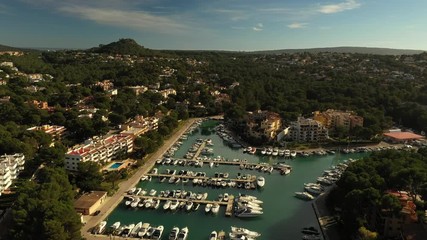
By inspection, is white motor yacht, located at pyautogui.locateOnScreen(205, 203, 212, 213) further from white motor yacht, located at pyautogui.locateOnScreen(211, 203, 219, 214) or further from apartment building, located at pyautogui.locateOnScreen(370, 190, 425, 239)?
apartment building, located at pyautogui.locateOnScreen(370, 190, 425, 239)

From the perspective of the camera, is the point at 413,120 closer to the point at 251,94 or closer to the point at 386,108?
the point at 386,108

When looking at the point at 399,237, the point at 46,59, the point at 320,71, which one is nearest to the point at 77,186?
the point at 399,237

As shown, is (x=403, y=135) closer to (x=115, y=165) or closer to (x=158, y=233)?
(x=115, y=165)

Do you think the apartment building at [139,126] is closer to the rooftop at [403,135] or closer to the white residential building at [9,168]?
the white residential building at [9,168]

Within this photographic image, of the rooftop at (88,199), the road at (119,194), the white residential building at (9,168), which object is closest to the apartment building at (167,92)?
the road at (119,194)

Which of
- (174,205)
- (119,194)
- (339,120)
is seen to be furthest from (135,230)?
(339,120)
